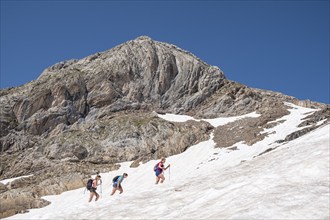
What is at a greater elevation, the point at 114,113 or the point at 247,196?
the point at 114,113

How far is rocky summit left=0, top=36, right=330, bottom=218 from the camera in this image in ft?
198

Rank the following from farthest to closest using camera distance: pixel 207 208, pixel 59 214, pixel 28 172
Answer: pixel 28 172, pixel 59 214, pixel 207 208

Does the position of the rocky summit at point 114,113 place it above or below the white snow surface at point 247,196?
above

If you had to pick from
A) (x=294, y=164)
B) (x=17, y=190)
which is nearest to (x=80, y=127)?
(x=17, y=190)

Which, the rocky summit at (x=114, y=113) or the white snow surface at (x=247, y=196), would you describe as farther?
the rocky summit at (x=114, y=113)

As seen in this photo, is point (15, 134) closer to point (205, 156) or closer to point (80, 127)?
point (80, 127)

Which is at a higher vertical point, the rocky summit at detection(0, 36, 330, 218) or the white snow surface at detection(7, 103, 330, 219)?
the rocky summit at detection(0, 36, 330, 218)

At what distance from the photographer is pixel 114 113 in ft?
259

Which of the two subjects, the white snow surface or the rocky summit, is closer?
the white snow surface

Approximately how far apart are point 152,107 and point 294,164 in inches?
2530

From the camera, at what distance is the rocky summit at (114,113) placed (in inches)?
2379

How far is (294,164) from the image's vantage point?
1967 cm

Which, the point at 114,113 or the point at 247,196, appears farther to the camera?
the point at 114,113

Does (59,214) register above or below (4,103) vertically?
below
